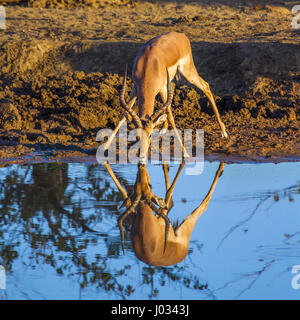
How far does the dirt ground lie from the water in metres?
1.14

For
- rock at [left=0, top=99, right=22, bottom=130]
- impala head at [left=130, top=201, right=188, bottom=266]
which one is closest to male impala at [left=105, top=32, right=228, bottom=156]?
impala head at [left=130, top=201, right=188, bottom=266]

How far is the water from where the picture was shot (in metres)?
4.45

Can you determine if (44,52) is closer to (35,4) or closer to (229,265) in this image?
(35,4)

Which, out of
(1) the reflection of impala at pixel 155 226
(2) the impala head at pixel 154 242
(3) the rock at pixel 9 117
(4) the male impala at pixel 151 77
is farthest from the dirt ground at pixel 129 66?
(2) the impala head at pixel 154 242

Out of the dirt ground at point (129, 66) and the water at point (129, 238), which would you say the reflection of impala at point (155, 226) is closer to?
the water at point (129, 238)

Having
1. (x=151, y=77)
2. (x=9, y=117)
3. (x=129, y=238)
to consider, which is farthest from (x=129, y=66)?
(x=129, y=238)

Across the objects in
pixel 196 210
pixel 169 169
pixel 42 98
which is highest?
pixel 42 98

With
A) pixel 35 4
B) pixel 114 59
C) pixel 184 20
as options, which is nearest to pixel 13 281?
pixel 114 59

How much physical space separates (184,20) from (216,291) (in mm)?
11979

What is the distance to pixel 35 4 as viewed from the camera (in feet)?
57.3

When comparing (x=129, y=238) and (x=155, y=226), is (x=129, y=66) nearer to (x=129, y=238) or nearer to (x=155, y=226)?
(x=155, y=226)

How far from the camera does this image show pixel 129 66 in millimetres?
12844

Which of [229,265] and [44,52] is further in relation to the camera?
[44,52]

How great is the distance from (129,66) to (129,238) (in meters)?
7.94
